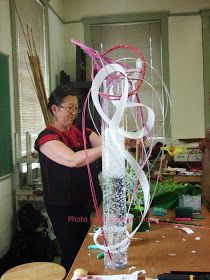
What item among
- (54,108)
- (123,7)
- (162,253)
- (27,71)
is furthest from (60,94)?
(123,7)

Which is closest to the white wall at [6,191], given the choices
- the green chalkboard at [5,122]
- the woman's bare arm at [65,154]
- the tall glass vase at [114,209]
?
the green chalkboard at [5,122]

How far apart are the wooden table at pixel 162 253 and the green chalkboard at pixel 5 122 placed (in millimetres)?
1601

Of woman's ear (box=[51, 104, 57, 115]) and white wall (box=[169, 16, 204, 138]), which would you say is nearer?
woman's ear (box=[51, 104, 57, 115])

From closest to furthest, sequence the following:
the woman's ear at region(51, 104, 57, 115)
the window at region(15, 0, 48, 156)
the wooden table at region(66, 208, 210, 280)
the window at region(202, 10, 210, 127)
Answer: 1. the wooden table at region(66, 208, 210, 280)
2. the woman's ear at region(51, 104, 57, 115)
3. the window at region(15, 0, 48, 156)
4. the window at region(202, 10, 210, 127)

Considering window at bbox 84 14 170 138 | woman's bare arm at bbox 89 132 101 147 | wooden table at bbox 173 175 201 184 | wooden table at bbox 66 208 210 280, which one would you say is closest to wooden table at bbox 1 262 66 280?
wooden table at bbox 66 208 210 280

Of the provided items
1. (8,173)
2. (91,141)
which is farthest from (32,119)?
(91,141)

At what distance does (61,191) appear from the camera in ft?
6.35

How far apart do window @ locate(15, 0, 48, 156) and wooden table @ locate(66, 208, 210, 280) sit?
2.03m

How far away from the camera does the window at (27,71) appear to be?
11.2 ft

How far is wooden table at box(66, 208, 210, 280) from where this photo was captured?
125 cm

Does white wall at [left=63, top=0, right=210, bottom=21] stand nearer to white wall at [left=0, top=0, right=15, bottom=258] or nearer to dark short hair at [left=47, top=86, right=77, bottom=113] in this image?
white wall at [left=0, top=0, right=15, bottom=258]

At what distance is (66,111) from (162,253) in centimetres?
98

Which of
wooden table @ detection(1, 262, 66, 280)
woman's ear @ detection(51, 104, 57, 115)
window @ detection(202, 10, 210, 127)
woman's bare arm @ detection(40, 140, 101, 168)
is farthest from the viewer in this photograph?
window @ detection(202, 10, 210, 127)

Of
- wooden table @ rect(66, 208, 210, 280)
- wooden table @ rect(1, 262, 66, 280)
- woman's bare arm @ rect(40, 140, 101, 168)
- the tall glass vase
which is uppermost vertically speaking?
woman's bare arm @ rect(40, 140, 101, 168)
